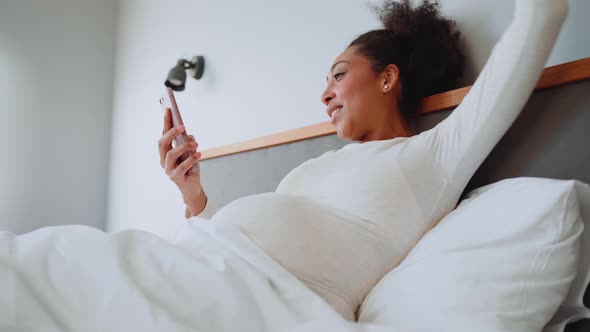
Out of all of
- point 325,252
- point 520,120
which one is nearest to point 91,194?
point 325,252

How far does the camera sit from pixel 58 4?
254 centimetres

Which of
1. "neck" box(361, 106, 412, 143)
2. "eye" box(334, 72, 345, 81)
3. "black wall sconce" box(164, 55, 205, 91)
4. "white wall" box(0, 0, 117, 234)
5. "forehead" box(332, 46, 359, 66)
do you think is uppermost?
"forehead" box(332, 46, 359, 66)

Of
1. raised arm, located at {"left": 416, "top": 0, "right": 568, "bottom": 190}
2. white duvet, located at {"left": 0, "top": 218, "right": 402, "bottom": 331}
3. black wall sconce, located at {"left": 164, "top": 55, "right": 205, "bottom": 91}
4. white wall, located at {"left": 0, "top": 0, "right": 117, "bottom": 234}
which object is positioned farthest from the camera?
white wall, located at {"left": 0, "top": 0, "right": 117, "bottom": 234}

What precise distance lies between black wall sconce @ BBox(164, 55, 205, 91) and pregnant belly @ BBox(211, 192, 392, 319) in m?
1.13

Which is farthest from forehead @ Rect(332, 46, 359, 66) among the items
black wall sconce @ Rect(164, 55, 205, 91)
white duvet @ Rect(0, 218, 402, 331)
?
black wall sconce @ Rect(164, 55, 205, 91)

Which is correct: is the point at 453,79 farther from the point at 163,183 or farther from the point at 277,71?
the point at 163,183

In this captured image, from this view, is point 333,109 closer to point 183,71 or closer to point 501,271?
point 501,271

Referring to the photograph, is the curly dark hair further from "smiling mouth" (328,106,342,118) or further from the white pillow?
the white pillow

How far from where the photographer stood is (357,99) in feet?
3.06

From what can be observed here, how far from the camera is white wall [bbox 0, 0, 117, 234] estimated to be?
2.33m

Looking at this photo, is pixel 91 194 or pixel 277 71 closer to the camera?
pixel 277 71

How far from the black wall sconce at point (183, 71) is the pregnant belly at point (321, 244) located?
44.5 inches

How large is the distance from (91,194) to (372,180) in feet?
7.50

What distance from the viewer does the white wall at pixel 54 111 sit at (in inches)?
91.8
